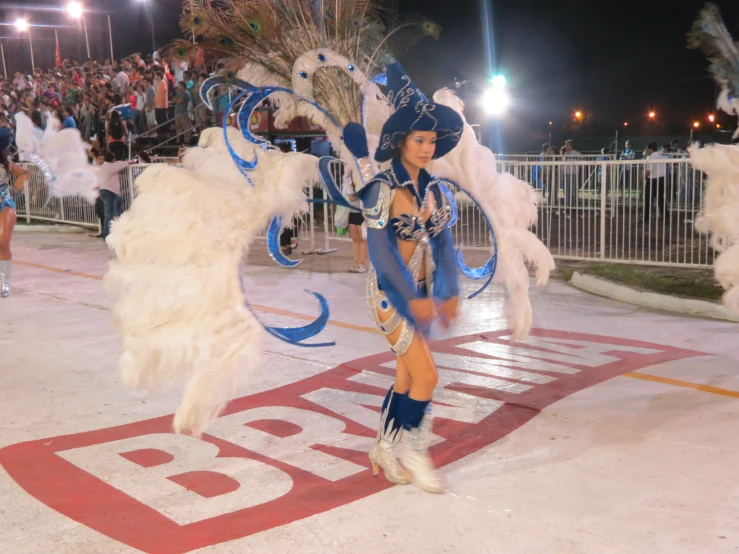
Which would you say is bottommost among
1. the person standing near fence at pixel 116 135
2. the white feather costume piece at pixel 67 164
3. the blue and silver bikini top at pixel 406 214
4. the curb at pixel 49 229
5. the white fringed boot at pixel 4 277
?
the white fringed boot at pixel 4 277

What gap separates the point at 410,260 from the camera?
400 cm

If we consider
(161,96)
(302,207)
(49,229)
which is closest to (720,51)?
(302,207)

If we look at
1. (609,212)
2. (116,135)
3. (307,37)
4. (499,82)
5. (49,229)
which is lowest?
(49,229)

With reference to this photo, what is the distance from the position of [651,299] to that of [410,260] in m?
5.69

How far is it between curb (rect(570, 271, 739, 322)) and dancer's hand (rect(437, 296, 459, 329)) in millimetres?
4322

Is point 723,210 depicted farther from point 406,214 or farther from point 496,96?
point 496,96

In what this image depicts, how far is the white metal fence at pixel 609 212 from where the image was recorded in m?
12.0

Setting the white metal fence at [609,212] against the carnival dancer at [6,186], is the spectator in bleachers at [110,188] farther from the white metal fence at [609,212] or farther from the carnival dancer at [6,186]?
the carnival dancer at [6,186]

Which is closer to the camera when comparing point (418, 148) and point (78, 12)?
point (418, 148)

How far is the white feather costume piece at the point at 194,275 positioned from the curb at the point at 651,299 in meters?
5.08

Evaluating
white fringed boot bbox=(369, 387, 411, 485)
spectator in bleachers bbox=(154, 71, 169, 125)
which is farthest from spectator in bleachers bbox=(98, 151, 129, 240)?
white fringed boot bbox=(369, 387, 411, 485)

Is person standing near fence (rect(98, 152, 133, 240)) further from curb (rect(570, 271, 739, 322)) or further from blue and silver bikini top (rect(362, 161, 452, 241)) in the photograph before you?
blue and silver bikini top (rect(362, 161, 452, 241))

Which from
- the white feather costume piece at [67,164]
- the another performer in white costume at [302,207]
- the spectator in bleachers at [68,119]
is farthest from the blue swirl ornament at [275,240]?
the spectator in bleachers at [68,119]

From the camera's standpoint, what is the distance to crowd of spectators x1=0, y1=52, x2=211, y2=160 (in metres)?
18.5
